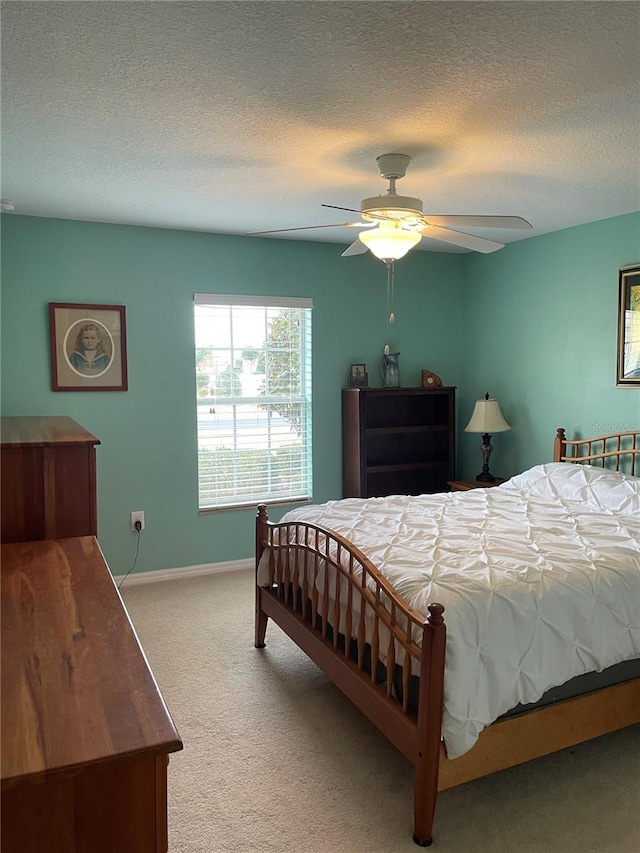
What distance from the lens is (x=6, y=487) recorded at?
1.81 metres

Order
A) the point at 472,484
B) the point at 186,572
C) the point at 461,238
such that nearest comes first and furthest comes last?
the point at 461,238
the point at 186,572
the point at 472,484

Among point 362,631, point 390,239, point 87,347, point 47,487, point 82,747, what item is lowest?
point 362,631

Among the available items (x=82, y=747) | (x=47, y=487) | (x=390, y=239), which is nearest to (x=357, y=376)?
(x=390, y=239)

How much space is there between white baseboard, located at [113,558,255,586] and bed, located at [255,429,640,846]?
1519 millimetres

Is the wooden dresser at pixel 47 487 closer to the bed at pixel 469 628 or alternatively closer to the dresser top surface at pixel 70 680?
the dresser top surface at pixel 70 680

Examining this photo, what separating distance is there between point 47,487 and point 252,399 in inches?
114

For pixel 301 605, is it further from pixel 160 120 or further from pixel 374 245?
pixel 160 120

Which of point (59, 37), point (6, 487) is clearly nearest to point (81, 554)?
point (6, 487)

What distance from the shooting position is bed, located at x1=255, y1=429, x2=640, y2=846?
2.01 m

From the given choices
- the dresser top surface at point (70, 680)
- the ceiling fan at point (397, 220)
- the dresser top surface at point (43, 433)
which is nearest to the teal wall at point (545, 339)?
the ceiling fan at point (397, 220)

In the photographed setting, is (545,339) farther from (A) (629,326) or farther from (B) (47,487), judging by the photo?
(B) (47,487)

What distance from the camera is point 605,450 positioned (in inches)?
160

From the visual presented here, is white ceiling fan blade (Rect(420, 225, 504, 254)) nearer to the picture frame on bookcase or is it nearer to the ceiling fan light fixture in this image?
the ceiling fan light fixture

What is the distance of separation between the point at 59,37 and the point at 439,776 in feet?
8.12
